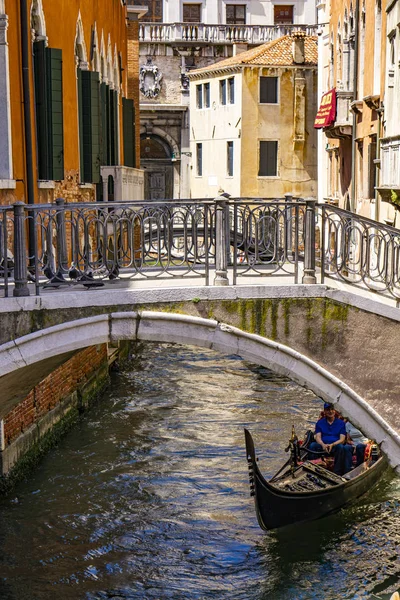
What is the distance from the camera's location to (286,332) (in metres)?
7.49

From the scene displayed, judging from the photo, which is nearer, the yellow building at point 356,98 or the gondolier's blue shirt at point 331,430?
the gondolier's blue shirt at point 331,430

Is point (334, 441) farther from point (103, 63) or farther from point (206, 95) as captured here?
point (206, 95)

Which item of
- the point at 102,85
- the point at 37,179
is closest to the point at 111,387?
the point at 102,85

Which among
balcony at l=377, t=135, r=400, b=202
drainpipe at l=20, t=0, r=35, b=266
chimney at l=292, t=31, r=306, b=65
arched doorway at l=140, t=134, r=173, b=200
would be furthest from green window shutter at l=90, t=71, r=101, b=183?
arched doorway at l=140, t=134, r=173, b=200

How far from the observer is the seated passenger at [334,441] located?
1029 cm

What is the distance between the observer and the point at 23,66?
9211 millimetres

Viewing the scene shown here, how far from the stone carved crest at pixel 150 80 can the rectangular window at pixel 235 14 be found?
3253mm

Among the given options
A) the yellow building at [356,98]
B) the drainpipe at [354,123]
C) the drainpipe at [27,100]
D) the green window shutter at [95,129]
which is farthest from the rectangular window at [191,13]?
the drainpipe at [27,100]

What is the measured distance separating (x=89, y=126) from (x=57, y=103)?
2.08m

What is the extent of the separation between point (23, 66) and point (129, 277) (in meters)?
2.57

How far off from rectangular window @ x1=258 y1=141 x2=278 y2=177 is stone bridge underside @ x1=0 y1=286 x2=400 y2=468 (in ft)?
78.5

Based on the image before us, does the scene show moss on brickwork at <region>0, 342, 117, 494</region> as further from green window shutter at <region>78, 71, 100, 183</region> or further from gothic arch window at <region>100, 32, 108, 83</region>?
gothic arch window at <region>100, 32, 108, 83</region>

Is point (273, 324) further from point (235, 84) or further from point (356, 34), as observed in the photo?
point (235, 84)

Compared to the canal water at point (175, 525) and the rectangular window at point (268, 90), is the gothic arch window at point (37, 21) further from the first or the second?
the rectangular window at point (268, 90)
